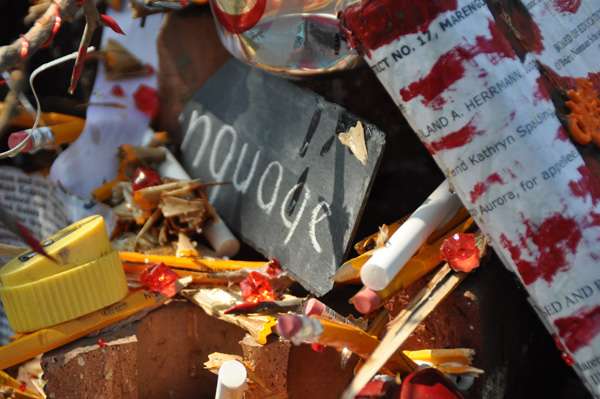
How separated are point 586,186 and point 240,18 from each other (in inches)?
27.7

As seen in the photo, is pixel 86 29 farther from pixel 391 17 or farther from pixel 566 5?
pixel 566 5

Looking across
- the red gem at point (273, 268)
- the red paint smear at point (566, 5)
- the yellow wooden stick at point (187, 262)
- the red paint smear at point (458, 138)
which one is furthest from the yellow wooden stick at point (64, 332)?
the red paint smear at point (566, 5)

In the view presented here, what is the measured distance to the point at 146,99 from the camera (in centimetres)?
174

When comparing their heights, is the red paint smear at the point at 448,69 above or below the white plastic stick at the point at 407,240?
above

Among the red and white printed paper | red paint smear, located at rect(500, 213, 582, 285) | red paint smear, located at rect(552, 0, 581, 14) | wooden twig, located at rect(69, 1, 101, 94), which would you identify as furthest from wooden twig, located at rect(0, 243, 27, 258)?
red paint smear, located at rect(552, 0, 581, 14)

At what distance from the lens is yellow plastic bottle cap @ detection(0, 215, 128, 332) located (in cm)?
107

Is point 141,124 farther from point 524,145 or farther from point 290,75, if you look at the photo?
point 524,145

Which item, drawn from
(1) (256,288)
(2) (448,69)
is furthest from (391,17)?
(1) (256,288)

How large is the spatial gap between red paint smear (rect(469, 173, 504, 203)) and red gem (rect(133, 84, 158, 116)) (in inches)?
40.8

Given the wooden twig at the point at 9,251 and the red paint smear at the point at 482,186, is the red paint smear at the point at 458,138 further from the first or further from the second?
the wooden twig at the point at 9,251

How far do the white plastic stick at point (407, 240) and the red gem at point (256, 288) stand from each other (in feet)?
1.07

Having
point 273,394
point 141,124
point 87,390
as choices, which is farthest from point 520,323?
point 141,124

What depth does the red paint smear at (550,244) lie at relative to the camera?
94 cm

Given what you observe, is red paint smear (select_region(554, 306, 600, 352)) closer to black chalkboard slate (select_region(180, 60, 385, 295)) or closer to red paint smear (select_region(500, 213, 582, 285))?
red paint smear (select_region(500, 213, 582, 285))
